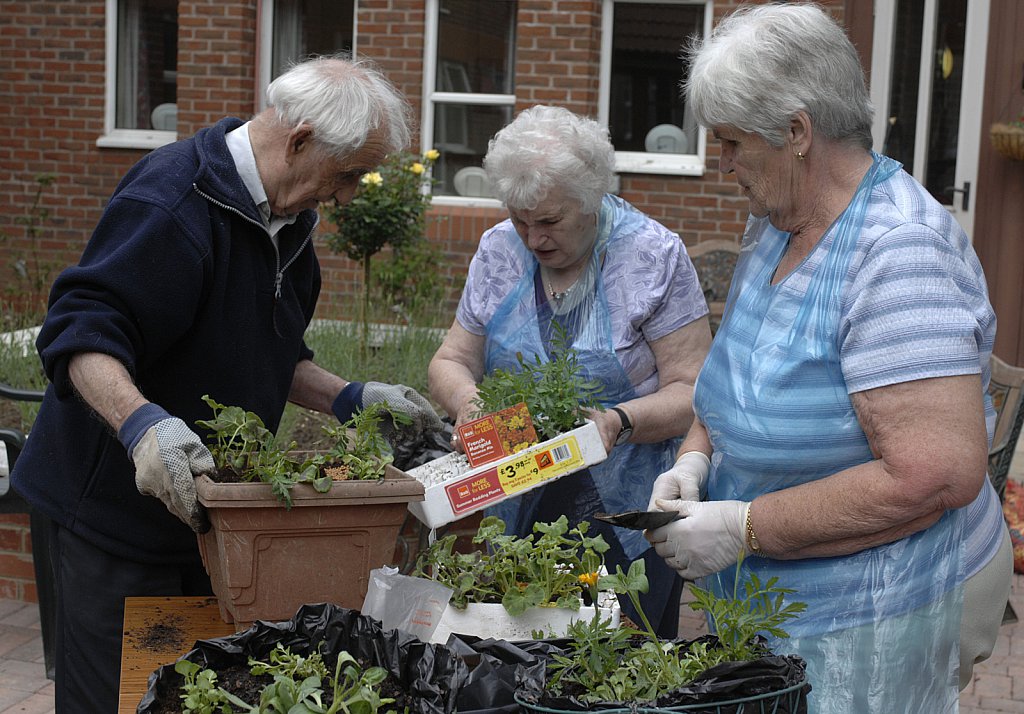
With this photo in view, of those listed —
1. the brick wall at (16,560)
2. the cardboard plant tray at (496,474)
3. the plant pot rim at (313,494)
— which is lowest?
the brick wall at (16,560)

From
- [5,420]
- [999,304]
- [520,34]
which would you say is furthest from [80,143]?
[999,304]

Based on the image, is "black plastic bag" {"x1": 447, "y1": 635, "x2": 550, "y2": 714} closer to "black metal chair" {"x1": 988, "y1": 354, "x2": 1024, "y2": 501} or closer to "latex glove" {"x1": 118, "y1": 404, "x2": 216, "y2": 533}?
"latex glove" {"x1": 118, "y1": 404, "x2": 216, "y2": 533}

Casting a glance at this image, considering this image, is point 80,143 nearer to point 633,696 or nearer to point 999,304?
point 999,304

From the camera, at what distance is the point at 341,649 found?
6.24 feet

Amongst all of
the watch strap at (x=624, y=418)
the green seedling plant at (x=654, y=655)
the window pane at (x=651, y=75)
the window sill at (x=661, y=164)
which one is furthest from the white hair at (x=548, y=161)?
the window pane at (x=651, y=75)

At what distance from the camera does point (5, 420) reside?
18.3 ft

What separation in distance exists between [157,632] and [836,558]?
1.28m

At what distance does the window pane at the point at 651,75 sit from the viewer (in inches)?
339

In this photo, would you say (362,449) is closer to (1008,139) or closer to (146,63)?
(1008,139)

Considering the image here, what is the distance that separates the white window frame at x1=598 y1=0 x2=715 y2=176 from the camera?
27.7 ft

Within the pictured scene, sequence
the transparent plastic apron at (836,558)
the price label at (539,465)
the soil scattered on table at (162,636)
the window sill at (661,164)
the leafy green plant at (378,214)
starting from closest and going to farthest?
1. the transparent plastic apron at (836,558)
2. the soil scattered on table at (162,636)
3. the price label at (539,465)
4. the leafy green plant at (378,214)
5. the window sill at (661,164)

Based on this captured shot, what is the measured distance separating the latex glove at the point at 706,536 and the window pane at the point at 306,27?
25.7ft

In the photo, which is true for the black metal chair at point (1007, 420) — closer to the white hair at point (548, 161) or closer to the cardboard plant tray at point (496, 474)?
the white hair at point (548, 161)

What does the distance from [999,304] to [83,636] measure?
674 centimetres
